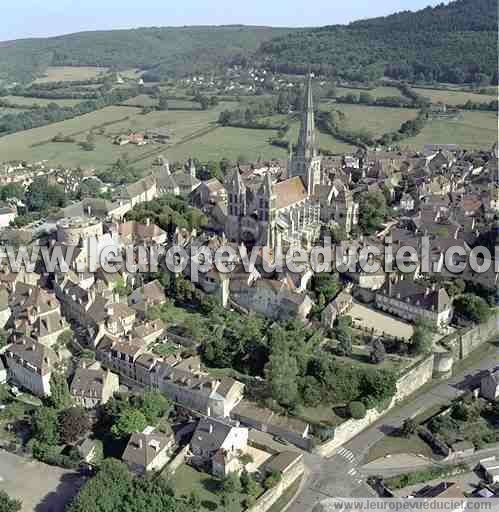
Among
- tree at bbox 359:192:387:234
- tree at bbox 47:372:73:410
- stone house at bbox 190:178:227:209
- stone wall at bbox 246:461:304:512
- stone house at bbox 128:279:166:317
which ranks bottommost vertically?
stone wall at bbox 246:461:304:512

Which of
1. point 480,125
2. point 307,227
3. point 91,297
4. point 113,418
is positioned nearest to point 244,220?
point 307,227

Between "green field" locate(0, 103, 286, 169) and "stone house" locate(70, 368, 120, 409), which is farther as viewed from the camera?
"green field" locate(0, 103, 286, 169)

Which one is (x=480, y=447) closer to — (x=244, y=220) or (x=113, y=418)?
(x=113, y=418)

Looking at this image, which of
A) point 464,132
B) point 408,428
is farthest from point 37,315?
point 464,132

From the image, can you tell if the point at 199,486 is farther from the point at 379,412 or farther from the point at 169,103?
the point at 169,103

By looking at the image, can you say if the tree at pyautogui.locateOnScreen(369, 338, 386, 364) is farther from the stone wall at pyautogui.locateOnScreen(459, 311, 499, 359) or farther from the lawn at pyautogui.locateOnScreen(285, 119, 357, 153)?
the lawn at pyautogui.locateOnScreen(285, 119, 357, 153)

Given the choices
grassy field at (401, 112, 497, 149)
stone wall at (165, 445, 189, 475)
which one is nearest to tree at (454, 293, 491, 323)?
stone wall at (165, 445, 189, 475)
